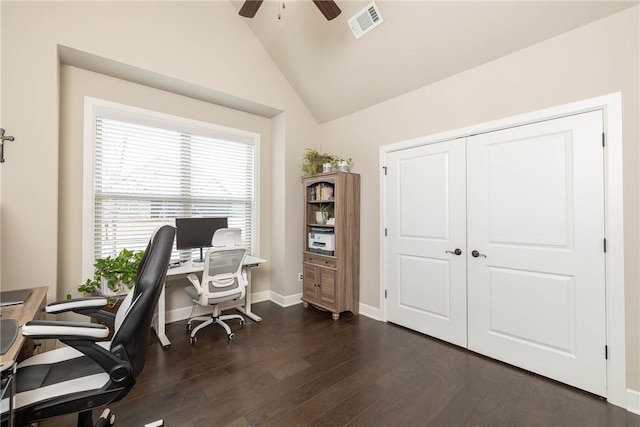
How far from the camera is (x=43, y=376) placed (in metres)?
1.26

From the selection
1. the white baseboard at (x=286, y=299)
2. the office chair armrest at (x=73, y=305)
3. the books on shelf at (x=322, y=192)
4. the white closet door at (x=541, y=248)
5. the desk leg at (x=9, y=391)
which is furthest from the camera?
the white baseboard at (x=286, y=299)

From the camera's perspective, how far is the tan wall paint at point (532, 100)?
1.87 metres

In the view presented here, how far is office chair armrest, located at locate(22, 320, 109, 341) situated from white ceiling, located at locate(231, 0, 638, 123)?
3.22m

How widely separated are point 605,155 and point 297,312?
132 inches

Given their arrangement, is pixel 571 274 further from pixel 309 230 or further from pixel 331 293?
pixel 309 230

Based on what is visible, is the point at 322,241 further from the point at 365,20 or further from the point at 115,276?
the point at 365,20

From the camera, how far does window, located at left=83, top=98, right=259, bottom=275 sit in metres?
2.86

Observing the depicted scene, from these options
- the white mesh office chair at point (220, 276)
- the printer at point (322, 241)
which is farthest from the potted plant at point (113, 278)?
the printer at point (322, 241)

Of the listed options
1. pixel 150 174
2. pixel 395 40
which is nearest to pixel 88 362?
pixel 150 174

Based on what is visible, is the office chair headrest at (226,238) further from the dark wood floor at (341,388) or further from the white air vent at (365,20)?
the white air vent at (365,20)

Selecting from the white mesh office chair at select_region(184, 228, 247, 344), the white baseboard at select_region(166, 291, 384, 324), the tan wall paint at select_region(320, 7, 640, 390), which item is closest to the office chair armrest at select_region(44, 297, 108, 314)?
the white mesh office chair at select_region(184, 228, 247, 344)

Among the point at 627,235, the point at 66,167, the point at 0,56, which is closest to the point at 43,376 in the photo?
the point at 66,167

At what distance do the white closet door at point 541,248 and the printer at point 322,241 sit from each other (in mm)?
1549

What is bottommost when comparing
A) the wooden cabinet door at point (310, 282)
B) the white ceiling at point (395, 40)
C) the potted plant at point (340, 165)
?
the wooden cabinet door at point (310, 282)
